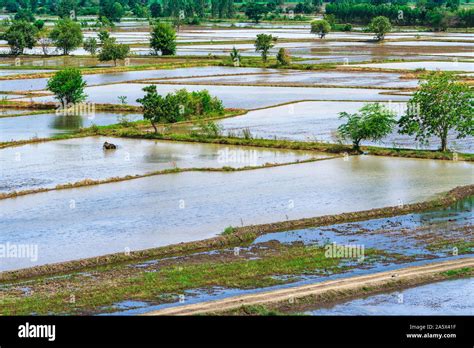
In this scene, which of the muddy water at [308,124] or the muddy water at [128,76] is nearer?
the muddy water at [308,124]

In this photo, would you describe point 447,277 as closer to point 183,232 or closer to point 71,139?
point 183,232

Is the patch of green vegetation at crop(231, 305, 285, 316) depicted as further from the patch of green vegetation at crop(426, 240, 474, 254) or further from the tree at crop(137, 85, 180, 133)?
the tree at crop(137, 85, 180, 133)

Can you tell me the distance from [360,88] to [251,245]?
80.3ft

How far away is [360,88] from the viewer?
1566 inches

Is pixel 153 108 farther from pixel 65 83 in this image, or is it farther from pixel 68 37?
pixel 68 37

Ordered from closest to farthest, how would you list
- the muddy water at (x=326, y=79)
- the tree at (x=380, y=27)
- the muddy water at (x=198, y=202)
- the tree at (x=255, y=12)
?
the muddy water at (x=198, y=202) → the muddy water at (x=326, y=79) → the tree at (x=380, y=27) → the tree at (x=255, y=12)

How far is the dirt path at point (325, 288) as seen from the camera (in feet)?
40.7

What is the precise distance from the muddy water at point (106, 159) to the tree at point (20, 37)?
114 feet

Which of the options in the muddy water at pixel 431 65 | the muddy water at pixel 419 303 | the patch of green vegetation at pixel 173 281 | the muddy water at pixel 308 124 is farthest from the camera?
the muddy water at pixel 431 65

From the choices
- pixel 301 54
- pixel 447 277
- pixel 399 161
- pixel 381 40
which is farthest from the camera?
pixel 381 40

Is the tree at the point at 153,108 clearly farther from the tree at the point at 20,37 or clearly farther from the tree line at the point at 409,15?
the tree line at the point at 409,15

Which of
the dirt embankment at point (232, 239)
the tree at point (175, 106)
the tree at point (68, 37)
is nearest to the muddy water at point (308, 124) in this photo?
the tree at point (175, 106)

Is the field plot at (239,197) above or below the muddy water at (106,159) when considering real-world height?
above
